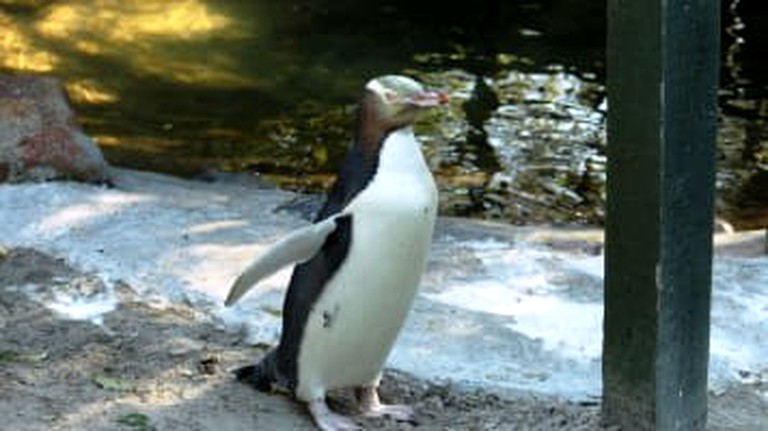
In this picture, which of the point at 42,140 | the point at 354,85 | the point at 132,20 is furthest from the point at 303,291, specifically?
the point at 132,20

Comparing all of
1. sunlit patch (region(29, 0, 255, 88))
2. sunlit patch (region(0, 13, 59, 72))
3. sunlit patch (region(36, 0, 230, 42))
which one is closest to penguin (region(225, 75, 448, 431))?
sunlit patch (region(29, 0, 255, 88))

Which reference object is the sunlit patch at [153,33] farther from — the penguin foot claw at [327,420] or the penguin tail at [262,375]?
the penguin foot claw at [327,420]

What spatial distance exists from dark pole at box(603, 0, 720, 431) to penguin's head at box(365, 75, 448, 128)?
454 millimetres

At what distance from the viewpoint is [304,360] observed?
12.4 feet

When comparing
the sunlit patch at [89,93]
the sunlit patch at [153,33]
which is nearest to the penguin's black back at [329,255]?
the sunlit patch at [89,93]

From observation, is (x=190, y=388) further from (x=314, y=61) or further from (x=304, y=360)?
(x=314, y=61)

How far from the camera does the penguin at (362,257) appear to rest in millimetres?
3576

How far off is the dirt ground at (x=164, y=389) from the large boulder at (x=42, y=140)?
139 cm

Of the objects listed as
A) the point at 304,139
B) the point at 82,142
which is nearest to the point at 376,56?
the point at 304,139

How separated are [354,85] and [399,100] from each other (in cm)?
614

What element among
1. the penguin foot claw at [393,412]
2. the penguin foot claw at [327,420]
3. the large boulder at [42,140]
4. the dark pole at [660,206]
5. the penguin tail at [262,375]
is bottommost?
the penguin foot claw at [393,412]

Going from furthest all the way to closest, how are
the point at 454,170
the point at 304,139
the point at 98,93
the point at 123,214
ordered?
the point at 98,93, the point at 304,139, the point at 454,170, the point at 123,214

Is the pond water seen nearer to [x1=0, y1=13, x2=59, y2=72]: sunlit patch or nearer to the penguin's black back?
[x1=0, y1=13, x2=59, y2=72]: sunlit patch

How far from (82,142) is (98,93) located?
10.8ft
